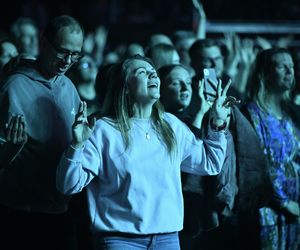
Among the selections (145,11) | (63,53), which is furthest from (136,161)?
(145,11)

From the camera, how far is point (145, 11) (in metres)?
9.45

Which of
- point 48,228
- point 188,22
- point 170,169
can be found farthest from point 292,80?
point 188,22

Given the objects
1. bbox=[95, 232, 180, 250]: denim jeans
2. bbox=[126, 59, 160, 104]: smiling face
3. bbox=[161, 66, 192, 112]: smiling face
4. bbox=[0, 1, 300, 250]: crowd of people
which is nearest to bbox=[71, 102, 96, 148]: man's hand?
bbox=[0, 1, 300, 250]: crowd of people

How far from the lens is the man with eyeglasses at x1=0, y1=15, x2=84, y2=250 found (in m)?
3.08

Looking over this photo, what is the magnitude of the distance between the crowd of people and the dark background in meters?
4.61

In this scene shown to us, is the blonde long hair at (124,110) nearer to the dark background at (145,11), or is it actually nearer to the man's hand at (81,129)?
the man's hand at (81,129)

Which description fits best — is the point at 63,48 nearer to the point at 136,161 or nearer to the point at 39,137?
the point at 39,137

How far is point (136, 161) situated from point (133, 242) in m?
0.37

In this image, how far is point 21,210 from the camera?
3193 millimetres

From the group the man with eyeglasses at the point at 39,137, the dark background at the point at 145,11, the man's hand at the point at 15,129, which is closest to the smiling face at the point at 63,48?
the man with eyeglasses at the point at 39,137

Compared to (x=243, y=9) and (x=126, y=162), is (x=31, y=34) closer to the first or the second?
(x=126, y=162)

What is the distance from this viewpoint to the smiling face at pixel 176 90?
151 inches

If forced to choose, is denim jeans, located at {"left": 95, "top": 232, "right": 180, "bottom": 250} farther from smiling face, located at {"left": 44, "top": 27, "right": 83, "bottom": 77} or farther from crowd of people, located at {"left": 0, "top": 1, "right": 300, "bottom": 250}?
smiling face, located at {"left": 44, "top": 27, "right": 83, "bottom": 77}

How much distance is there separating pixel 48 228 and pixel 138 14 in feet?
21.1
